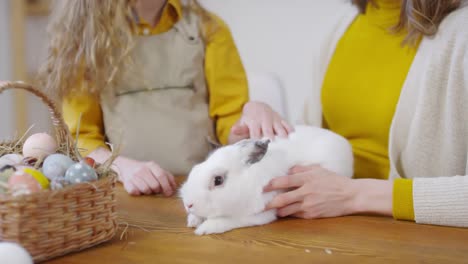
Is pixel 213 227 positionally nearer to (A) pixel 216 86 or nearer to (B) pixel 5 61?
(A) pixel 216 86

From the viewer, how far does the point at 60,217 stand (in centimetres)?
76

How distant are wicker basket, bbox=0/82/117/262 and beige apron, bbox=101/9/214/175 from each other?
59 centimetres

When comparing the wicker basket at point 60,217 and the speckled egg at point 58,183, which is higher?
the speckled egg at point 58,183

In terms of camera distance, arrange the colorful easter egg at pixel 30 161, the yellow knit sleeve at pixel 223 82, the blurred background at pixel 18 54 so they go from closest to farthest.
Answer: the colorful easter egg at pixel 30 161 → the yellow knit sleeve at pixel 223 82 → the blurred background at pixel 18 54

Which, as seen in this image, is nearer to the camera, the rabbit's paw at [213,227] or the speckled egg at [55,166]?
the speckled egg at [55,166]

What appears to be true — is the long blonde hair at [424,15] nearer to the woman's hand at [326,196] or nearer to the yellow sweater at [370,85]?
the yellow sweater at [370,85]

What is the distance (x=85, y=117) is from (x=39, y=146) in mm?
558

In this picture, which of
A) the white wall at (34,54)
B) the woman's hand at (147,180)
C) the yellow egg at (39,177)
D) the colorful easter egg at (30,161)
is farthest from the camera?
the white wall at (34,54)

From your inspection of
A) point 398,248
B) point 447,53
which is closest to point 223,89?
point 447,53

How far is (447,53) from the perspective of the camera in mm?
1255

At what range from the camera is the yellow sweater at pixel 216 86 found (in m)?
1.46

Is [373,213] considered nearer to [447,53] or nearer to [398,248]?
[398,248]

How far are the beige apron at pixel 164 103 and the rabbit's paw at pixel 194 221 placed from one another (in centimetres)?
53

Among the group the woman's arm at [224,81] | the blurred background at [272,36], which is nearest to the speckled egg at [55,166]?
the woman's arm at [224,81]
